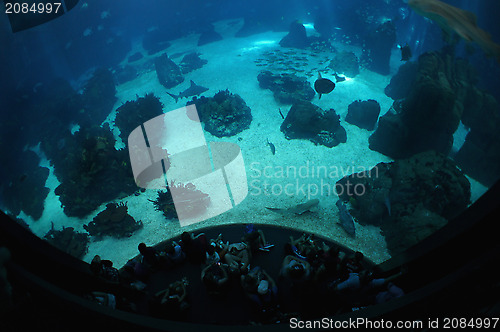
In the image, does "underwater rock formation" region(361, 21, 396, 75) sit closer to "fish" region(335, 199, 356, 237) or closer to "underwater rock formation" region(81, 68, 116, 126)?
"fish" region(335, 199, 356, 237)

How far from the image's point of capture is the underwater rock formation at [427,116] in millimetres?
7859

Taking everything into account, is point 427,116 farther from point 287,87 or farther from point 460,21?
point 287,87

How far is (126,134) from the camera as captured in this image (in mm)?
11234

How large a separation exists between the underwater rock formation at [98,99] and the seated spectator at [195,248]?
13.9 meters

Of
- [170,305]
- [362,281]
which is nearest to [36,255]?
[170,305]

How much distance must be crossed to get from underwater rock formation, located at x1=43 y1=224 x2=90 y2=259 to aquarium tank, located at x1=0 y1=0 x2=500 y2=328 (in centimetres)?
6

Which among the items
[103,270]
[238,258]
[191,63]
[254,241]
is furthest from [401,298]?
[191,63]

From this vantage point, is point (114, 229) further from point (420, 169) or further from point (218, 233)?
point (420, 169)

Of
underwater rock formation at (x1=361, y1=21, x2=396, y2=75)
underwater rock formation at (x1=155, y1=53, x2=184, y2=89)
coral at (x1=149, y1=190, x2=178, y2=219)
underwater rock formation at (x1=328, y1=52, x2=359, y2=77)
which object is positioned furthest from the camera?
underwater rock formation at (x1=155, y1=53, x2=184, y2=89)

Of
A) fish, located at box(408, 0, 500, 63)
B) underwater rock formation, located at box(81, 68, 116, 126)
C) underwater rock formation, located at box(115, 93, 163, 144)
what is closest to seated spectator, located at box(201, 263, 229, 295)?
fish, located at box(408, 0, 500, 63)

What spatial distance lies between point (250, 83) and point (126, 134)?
862 centimetres

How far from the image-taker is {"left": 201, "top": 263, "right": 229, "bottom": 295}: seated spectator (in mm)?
3963

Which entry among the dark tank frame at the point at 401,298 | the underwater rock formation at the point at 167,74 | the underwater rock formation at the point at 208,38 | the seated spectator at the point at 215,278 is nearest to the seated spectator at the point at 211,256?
the seated spectator at the point at 215,278

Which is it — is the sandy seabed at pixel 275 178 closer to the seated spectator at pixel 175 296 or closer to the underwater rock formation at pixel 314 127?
the underwater rock formation at pixel 314 127
